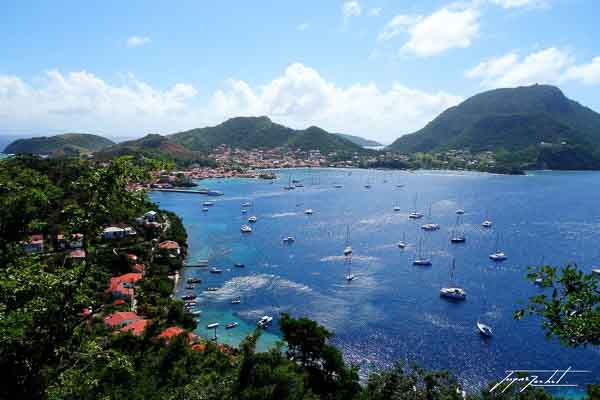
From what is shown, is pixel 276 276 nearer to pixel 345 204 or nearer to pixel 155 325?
pixel 155 325

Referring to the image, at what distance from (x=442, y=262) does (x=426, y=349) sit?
1614 cm

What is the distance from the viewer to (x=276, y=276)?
32.4 metres

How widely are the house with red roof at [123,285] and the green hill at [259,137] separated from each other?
135687 millimetres

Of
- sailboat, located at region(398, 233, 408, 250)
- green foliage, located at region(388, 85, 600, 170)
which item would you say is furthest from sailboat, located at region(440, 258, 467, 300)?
green foliage, located at region(388, 85, 600, 170)

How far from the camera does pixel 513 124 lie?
502 feet

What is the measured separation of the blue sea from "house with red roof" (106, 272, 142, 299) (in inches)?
196

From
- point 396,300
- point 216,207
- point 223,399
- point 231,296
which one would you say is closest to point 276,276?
point 231,296

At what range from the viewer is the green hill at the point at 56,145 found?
128m

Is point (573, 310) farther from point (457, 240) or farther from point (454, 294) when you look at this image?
point (457, 240)

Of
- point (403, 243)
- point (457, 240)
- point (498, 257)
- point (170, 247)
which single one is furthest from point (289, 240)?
point (498, 257)

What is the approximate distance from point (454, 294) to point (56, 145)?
494 ft

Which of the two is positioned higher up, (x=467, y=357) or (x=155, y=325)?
(x=155, y=325)

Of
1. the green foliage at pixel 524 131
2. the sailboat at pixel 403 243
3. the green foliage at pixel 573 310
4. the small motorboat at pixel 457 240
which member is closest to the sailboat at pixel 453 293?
the sailboat at pixel 403 243

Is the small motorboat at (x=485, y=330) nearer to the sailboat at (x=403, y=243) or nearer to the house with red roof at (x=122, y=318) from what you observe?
the sailboat at (x=403, y=243)
